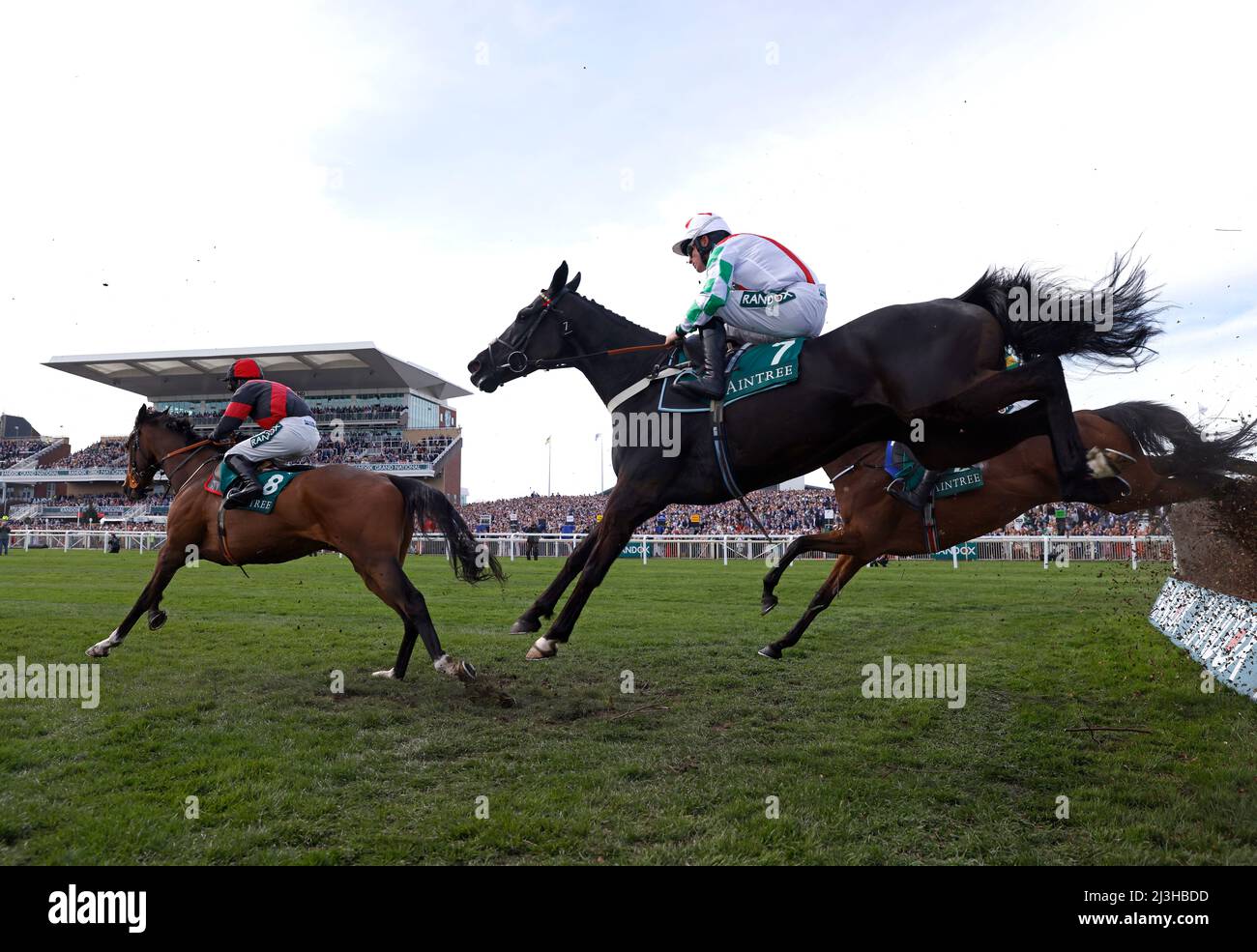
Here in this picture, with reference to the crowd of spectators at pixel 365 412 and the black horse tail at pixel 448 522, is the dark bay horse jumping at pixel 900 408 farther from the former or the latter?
the crowd of spectators at pixel 365 412

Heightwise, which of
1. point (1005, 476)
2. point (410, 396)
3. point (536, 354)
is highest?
point (410, 396)

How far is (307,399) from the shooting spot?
61.4 meters

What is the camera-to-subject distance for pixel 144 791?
3.73 m

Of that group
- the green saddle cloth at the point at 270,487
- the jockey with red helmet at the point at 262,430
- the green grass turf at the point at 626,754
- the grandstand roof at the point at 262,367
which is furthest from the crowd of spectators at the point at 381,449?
the green grass turf at the point at 626,754

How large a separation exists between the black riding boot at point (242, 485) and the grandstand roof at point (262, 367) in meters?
49.7

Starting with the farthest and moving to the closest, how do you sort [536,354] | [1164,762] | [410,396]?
[410,396] < [536,354] < [1164,762]

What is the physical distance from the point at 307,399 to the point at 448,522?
5976cm

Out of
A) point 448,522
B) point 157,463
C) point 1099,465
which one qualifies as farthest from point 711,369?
point 157,463

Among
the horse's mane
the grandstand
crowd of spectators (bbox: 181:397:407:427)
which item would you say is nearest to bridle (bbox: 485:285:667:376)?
Answer: the horse's mane

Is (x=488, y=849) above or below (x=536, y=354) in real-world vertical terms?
below

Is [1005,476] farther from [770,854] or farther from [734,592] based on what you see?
[734,592]

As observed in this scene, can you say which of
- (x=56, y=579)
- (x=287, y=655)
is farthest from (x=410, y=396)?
(x=287, y=655)

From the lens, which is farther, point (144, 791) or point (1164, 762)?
point (1164, 762)
